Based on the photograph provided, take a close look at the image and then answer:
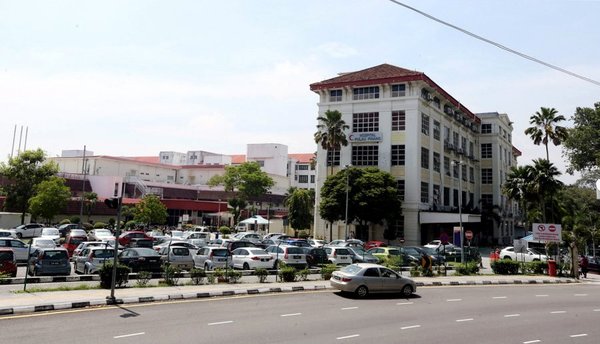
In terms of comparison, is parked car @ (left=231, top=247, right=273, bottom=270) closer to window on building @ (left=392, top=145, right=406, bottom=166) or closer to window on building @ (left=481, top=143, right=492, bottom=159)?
window on building @ (left=392, top=145, right=406, bottom=166)

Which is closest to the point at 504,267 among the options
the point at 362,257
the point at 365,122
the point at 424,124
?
the point at 362,257

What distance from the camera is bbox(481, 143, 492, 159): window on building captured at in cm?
8144

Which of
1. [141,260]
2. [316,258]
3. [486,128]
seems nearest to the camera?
[141,260]

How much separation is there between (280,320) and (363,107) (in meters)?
48.2

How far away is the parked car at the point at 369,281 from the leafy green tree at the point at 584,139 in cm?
4934

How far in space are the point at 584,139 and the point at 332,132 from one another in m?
32.6

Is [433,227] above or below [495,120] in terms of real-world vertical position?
below

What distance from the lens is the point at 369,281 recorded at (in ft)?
61.6

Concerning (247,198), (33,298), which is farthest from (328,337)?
(247,198)

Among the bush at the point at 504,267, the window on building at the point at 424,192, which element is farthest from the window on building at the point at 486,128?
the bush at the point at 504,267

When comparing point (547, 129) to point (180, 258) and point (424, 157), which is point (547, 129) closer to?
point (424, 157)

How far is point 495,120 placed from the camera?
81750 mm

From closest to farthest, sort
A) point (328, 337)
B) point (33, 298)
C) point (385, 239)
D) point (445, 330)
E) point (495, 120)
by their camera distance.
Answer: point (328, 337)
point (445, 330)
point (33, 298)
point (385, 239)
point (495, 120)

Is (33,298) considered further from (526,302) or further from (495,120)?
(495,120)
